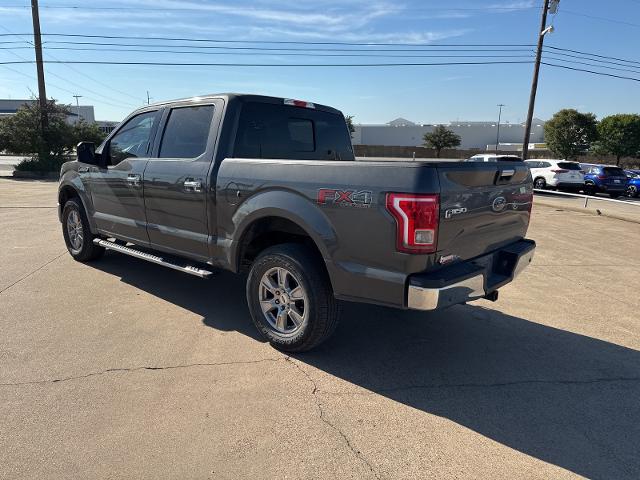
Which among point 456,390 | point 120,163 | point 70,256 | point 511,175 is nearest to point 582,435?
point 456,390

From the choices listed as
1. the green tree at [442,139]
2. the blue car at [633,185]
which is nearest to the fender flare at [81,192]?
the blue car at [633,185]

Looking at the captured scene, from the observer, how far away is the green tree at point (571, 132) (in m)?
45.9

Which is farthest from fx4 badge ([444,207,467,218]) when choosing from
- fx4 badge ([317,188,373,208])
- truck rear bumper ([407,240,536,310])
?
fx4 badge ([317,188,373,208])

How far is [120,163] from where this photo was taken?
17.1ft

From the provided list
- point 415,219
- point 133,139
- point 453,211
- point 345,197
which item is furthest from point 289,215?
point 133,139

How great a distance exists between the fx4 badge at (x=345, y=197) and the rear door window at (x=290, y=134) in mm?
1264

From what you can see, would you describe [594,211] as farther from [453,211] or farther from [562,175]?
[453,211]

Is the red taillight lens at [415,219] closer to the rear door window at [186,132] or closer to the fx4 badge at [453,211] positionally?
the fx4 badge at [453,211]

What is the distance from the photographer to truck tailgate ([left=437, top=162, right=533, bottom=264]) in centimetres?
296

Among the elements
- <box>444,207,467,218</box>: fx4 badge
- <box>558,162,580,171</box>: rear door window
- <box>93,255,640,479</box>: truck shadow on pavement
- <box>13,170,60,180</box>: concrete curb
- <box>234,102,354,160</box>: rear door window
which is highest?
<box>234,102,354,160</box>: rear door window

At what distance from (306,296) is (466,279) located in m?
1.17

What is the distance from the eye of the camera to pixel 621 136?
4856 centimetres

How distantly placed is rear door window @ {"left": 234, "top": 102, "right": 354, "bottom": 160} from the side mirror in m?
2.43

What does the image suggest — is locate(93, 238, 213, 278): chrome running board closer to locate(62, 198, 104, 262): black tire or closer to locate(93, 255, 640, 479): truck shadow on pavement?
locate(62, 198, 104, 262): black tire
